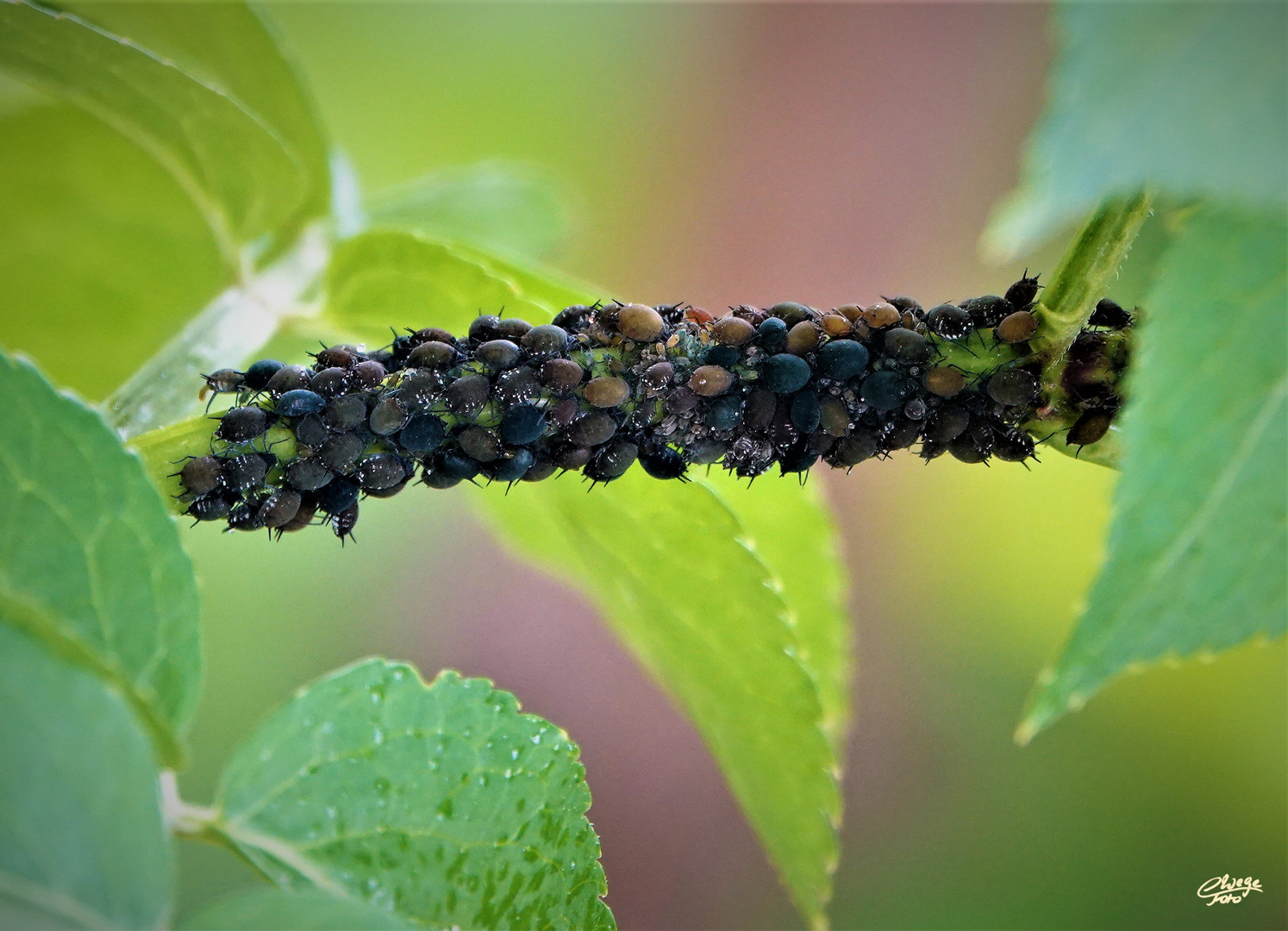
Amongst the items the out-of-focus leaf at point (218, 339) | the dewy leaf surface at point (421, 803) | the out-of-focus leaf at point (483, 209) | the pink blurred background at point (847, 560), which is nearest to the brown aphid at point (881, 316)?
the dewy leaf surface at point (421, 803)

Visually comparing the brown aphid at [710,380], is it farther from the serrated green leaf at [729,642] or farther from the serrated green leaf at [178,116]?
the serrated green leaf at [178,116]

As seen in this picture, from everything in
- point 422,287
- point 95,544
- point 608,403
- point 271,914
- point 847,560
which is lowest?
point 271,914

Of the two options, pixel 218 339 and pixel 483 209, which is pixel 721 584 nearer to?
pixel 218 339

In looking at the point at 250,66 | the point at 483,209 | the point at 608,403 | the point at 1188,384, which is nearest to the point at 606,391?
the point at 608,403

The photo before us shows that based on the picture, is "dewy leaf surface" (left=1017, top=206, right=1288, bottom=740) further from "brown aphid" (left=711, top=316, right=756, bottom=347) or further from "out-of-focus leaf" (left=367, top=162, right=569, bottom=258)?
"out-of-focus leaf" (left=367, top=162, right=569, bottom=258)

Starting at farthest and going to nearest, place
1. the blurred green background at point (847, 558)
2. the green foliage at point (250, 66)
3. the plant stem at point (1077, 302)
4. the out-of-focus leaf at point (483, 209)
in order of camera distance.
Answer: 1. the blurred green background at point (847, 558)
2. the out-of-focus leaf at point (483, 209)
3. the green foliage at point (250, 66)
4. the plant stem at point (1077, 302)

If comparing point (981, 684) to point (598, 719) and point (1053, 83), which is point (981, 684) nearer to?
point (598, 719)

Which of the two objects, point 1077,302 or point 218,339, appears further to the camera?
point 218,339
